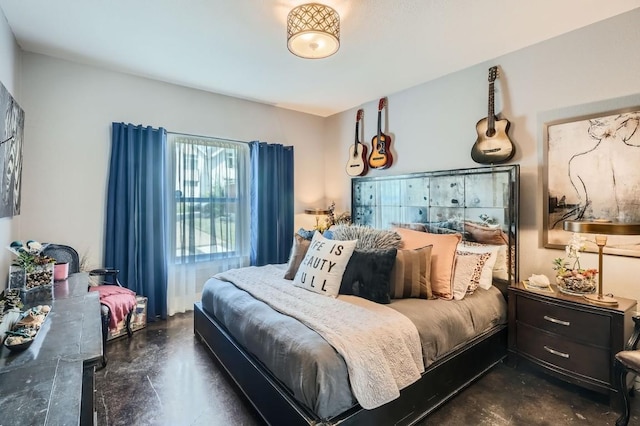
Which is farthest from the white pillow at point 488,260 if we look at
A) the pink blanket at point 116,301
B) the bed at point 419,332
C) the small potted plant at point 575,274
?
the pink blanket at point 116,301

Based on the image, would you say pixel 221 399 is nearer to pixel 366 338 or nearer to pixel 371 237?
pixel 366 338

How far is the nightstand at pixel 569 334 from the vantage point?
1.97 meters

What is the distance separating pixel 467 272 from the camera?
246 centimetres

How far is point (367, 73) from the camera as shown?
322 cm

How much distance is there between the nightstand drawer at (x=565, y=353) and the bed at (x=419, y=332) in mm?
191

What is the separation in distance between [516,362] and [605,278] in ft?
3.06

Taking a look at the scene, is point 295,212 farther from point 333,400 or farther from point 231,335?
point 333,400

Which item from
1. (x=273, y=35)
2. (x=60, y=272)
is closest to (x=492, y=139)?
(x=273, y=35)

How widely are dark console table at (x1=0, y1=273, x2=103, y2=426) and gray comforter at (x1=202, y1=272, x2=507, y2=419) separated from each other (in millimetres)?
814

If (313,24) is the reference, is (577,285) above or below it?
below

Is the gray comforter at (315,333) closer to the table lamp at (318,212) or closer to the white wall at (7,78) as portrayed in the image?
the white wall at (7,78)

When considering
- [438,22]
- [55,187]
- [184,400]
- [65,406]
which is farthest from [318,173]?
[65,406]

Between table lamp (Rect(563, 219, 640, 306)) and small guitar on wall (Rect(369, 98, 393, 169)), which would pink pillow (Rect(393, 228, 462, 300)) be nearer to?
table lamp (Rect(563, 219, 640, 306))

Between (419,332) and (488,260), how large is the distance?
1163 mm
